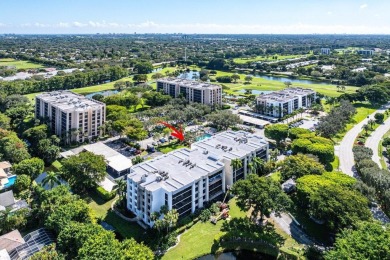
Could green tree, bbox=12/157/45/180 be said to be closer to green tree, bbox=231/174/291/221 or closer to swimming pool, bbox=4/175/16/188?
swimming pool, bbox=4/175/16/188

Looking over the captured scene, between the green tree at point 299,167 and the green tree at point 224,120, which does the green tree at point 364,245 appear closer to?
the green tree at point 299,167

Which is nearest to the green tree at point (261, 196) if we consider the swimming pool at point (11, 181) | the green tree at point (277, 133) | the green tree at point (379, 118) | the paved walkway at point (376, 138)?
the green tree at point (277, 133)

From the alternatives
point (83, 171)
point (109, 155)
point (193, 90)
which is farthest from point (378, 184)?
point (193, 90)

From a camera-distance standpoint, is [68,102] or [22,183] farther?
[68,102]

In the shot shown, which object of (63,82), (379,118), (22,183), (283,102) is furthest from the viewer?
(63,82)

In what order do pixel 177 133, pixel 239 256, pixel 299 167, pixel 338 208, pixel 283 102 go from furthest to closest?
pixel 283 102, pixel 177 133, pixel 299 167, pixel 239 256, pixel 338 208

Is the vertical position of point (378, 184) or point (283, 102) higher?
point (283, 102)

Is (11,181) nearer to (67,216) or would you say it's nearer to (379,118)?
(67,216)

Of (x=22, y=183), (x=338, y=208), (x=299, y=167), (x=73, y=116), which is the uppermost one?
(x=73, y=116)
